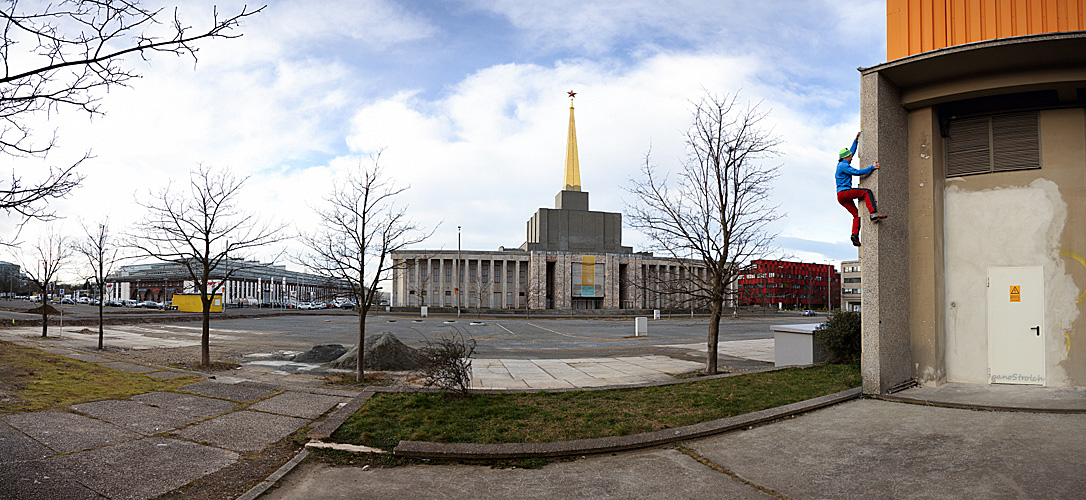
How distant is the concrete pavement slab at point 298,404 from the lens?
8.37 metres

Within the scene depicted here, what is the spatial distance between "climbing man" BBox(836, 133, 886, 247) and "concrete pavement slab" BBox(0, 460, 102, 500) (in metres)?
10.2

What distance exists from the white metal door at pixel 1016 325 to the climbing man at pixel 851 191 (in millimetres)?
2282

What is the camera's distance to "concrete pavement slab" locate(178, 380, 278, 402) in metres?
9.30

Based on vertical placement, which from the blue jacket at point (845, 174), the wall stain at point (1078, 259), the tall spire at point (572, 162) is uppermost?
the tall spire at point (572, 162)

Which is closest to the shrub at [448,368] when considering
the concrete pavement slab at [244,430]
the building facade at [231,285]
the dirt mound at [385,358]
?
the concrete pavement slab at [244,430]

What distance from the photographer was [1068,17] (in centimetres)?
802

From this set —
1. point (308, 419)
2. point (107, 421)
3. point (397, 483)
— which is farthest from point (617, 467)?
point (107, 421)

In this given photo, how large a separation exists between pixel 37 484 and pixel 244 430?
8.04 ft

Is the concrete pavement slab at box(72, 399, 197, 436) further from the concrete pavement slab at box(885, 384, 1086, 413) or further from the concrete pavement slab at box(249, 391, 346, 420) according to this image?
the concrete pavement slab at box(885, 384, 1086, 413)

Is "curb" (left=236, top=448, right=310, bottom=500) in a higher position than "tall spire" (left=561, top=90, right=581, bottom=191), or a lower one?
lower

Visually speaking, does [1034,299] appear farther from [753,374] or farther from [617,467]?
[617,467]

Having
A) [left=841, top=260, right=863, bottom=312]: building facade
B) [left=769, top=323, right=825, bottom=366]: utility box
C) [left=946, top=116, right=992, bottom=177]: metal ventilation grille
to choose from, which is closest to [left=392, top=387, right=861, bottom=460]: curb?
[left=946, top=116, right=992, bottom=177]: metal ventilation grille

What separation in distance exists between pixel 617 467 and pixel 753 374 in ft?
23.0

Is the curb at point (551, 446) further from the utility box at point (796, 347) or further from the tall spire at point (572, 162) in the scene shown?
the tall spire at point (572, 162)
